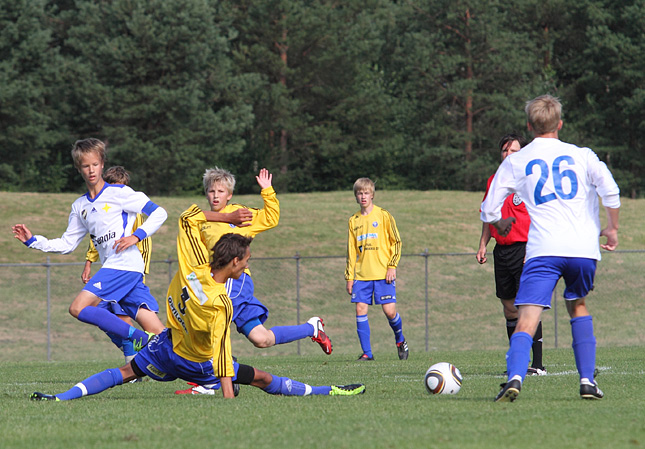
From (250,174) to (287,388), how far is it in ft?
135

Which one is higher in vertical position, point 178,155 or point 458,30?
point 458,30

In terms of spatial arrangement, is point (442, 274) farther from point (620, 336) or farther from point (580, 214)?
point (580, 214)

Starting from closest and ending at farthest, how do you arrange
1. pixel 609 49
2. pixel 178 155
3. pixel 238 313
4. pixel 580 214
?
1. pixel 580 214
2. pixel 238 313
3. pixel 178 155
4. pixel 609 49

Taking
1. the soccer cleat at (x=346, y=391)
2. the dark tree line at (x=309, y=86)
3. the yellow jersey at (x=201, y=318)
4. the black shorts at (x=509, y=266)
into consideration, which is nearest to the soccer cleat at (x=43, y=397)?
the yellow jersey at (x=201, y=318)

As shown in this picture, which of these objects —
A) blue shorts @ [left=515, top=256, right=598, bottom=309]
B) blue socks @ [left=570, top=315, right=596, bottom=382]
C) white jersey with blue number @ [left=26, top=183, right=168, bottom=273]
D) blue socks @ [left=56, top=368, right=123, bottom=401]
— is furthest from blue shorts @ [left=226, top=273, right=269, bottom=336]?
blue socks @ [left=570, top=315, right=596, bottom=382]

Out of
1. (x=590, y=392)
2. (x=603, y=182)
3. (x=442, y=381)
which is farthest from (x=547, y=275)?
(x=442, y=381)

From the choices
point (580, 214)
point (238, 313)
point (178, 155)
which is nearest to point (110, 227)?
point (238, 313)

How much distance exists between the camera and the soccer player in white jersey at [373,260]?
11547 mm

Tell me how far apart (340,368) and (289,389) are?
3.80 metres

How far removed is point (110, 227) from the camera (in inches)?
323

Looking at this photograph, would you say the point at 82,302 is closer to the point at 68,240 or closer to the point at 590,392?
the point at 68,240

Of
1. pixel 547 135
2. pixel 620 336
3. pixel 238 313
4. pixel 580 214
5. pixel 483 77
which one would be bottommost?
pixel 620 336

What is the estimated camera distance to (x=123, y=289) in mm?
8219

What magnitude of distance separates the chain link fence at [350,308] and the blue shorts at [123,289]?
376 inches
